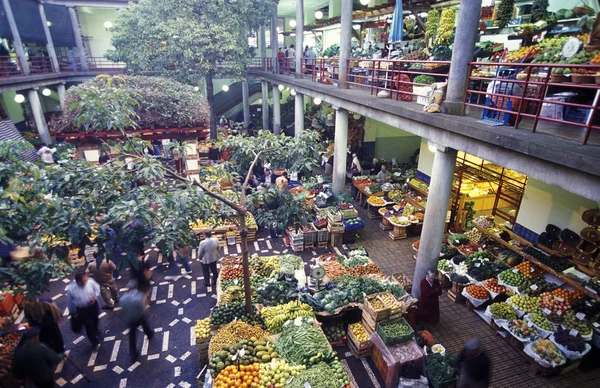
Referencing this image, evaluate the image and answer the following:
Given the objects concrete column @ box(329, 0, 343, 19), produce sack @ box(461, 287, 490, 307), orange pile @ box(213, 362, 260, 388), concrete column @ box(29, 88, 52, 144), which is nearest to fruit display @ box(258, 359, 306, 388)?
orange pile @ box(213, 362, 260, 388)

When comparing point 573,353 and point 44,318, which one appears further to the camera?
point 573,353

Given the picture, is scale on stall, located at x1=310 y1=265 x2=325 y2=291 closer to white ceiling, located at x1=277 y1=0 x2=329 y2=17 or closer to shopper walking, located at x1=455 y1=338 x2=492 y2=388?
shopper walking, located at x1=455 y1=338 x2=492 y2=388

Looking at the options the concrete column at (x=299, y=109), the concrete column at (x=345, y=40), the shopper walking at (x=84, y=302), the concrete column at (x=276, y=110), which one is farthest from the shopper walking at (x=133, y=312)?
the concrete column at (x=276, y=110)

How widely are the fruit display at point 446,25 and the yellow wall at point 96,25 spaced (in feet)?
85.9

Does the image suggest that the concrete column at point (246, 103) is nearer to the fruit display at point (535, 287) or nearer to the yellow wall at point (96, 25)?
the yellow wall at point (96, 25)

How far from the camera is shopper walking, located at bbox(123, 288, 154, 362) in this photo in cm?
673

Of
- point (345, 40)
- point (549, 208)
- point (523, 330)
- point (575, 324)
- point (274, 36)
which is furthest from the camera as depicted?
point (274, 36)

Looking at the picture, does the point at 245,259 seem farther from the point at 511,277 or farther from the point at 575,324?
the point at 575,324

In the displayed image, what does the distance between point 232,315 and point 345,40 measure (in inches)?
377

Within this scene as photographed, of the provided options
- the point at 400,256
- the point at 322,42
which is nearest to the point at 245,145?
the point at 400,256

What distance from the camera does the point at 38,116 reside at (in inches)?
→ 744

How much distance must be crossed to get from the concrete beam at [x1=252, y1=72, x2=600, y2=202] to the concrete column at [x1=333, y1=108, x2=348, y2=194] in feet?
12.0

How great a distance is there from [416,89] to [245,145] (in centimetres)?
494

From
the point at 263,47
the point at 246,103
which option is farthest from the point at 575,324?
the point at 246,103
